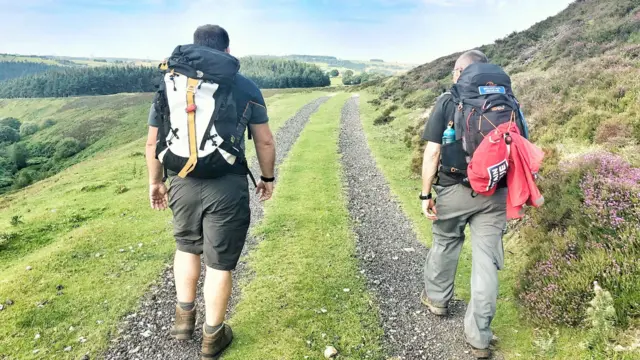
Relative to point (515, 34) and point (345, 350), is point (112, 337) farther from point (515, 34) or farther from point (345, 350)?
point (515, 34)

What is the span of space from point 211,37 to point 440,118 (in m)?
2.54

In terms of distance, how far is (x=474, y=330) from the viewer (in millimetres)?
4441

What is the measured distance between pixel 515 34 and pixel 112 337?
149 feet

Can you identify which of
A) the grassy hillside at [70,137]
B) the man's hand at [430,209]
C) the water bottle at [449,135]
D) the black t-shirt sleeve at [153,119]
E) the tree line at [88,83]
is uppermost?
the black t-shirt sleeve at [153,119]

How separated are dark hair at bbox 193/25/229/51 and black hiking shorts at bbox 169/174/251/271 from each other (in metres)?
1.31

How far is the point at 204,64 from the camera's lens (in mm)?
3643

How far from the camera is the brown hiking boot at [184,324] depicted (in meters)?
4.59

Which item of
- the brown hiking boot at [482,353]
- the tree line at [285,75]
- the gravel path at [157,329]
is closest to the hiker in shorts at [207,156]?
the gravel path at [157,329]

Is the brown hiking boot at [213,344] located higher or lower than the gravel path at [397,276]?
higher

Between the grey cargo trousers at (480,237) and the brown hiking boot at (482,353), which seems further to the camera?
the brown hiking boot at (482,353)

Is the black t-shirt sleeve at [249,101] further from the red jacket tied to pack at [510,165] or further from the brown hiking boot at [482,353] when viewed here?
the brown hiking boot at [482,353]

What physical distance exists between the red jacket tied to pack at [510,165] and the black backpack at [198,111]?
242 cm

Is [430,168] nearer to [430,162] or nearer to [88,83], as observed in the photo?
[430,162]

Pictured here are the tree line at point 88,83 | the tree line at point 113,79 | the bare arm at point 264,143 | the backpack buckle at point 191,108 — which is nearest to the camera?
the backpack buckle at point 191,108
